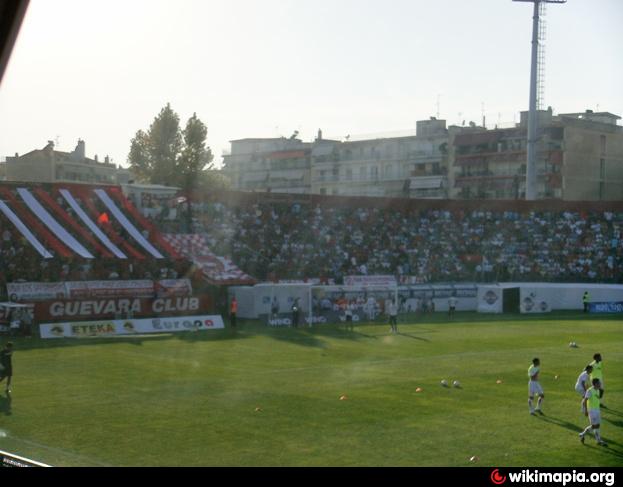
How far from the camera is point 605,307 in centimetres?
4788

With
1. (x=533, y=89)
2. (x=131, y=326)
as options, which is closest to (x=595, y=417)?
(x=131, y=326)

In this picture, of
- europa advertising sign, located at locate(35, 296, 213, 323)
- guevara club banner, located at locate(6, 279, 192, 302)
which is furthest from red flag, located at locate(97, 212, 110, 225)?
europa advertising sign, located at locate(35, 296, 213, 323)

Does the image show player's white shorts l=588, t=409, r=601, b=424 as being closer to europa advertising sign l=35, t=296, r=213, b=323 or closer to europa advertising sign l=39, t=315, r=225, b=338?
europa advertising sign l=39, t=315, r=225, b=338

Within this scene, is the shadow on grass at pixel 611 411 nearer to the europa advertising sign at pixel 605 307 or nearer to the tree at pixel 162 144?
the europa advertising sign at pixel 605 307

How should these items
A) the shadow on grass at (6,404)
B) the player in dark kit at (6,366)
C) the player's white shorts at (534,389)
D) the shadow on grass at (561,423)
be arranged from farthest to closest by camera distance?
the player in dark kit at (6,366) < the player's white shorts at (534,389) < the shadow on grass at (6,404) < the shadow on grass at (561,423)

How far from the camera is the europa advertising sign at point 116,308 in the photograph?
33375 mm

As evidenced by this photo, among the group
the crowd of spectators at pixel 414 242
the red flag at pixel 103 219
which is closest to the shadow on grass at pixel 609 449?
the red flag at pixel 103 219

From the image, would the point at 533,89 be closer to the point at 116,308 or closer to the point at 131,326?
the point at 116,308

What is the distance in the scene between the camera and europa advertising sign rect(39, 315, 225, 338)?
1214 inches

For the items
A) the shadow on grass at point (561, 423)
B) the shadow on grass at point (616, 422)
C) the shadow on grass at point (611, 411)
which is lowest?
the shadow on grass at point (611, 411)

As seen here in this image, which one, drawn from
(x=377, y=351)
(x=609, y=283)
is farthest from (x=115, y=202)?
(x=609, y=283)
